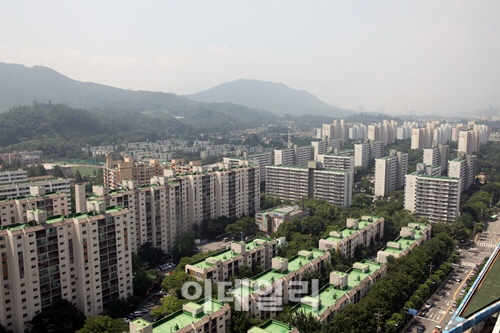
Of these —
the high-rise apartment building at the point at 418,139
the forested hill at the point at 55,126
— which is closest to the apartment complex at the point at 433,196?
the high-rise apartment building at the point at 418,139

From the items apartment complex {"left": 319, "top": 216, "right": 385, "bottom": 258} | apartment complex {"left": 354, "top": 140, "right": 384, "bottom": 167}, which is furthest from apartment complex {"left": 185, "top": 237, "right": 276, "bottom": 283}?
apartment complex {"left": 354, "top": 140, "right": 384, "bottom": 167}

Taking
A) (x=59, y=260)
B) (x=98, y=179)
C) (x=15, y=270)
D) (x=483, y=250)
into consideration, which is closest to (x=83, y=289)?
(x=59, y=260)

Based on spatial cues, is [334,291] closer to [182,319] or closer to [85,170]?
[182,319]

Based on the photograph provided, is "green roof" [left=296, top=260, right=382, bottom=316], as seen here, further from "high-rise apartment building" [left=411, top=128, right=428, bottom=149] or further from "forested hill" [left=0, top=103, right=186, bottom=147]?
"forested hill" [left=0, top=103, right=186, bottom=147]

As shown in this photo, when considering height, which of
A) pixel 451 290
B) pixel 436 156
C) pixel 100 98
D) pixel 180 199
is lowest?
pixel 451 290

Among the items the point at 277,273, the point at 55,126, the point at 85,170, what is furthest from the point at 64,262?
the point at 55,126

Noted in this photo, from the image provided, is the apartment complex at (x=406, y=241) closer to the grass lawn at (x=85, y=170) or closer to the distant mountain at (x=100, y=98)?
the grass lawn at (x=85, y=170)
